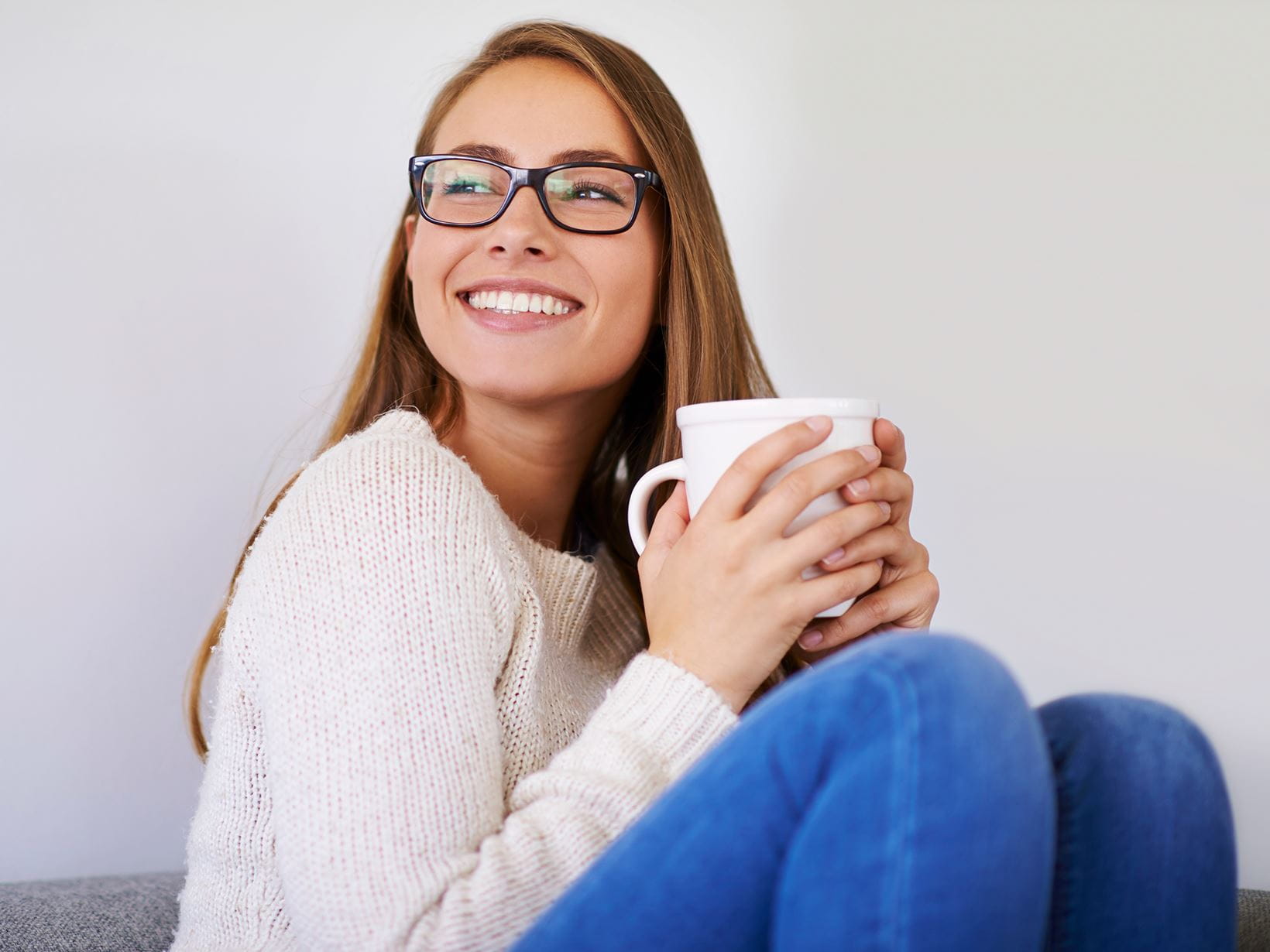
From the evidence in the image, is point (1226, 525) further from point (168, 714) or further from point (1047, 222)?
point (168, 714)

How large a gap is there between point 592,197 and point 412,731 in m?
0.70

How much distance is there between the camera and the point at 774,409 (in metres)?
0.97

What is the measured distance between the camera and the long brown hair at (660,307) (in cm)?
140

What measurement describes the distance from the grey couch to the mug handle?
2.55ft

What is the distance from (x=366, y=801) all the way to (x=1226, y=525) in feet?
5.36

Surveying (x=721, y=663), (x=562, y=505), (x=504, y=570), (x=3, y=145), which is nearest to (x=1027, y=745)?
(x=721, y=663)

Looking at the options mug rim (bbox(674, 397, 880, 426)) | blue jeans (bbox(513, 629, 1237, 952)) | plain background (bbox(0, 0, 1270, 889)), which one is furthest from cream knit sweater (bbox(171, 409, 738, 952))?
plain background (bbox(0, 0, 1270, 889))

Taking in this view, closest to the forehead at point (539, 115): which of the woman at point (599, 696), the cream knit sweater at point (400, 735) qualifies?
the woman at point (599, 696)

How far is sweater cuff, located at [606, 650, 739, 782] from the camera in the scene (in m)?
0.97

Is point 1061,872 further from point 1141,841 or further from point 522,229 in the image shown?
point 522,229

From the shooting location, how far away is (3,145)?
167 centimetres

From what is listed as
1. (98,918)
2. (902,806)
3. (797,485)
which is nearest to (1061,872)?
(902,806)

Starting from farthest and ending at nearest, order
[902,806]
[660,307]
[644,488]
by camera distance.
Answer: [660,307], [644,488], [902,806]

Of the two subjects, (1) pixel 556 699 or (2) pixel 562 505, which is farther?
(2) pixel 562 505
